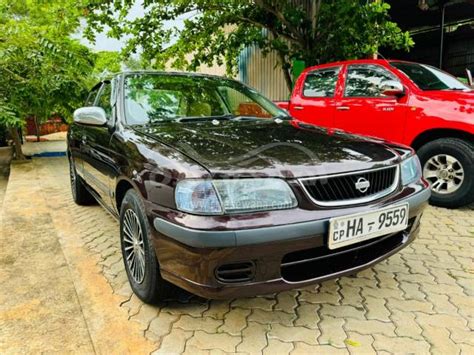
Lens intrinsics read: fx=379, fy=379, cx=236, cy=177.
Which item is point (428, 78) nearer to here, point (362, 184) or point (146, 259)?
point (362, 184)

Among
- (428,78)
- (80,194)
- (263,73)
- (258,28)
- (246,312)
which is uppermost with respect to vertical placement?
(258,28)

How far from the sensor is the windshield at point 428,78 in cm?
439

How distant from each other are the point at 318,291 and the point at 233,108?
5.34ft

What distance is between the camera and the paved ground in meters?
1.96

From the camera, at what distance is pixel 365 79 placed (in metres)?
4.73

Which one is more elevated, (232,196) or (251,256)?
(232,196)

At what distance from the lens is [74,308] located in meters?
2.31

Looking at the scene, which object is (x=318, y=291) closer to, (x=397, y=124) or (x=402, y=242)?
(x=402, y=242)

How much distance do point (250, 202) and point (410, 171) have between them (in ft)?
4.01

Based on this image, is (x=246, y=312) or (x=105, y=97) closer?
(x=246, y=312)

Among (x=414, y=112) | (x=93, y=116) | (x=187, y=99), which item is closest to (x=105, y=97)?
(x=93, y=116)

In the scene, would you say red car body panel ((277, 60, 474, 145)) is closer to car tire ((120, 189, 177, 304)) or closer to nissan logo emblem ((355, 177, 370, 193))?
nissan logo emblem ((355, 177, 370, 193))

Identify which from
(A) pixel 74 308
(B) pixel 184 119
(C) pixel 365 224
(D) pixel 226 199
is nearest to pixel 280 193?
(D) pixel 226 199

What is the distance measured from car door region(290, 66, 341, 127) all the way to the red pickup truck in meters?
0.01
